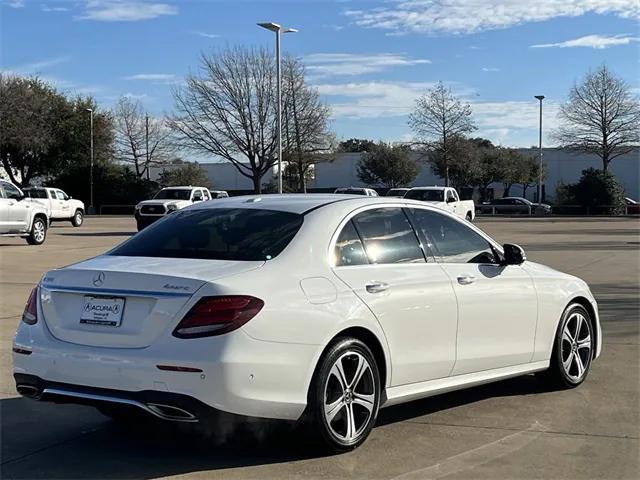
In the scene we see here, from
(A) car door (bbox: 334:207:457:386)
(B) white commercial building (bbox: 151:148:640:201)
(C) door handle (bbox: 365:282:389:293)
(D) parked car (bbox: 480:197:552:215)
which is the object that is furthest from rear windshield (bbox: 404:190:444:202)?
(B) white commercial building (bbox: 151:148:640:201)

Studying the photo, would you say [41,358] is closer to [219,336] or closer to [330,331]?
[219,336]

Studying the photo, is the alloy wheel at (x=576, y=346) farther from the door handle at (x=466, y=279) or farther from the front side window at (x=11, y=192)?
the front side window at (x=11, y=192)

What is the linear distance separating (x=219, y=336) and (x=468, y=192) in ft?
221

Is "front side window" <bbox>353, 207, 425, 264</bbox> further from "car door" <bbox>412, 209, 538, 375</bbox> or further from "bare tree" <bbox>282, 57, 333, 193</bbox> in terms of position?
"bare tree" <bbox>282, 57, 333, 193</bbox>

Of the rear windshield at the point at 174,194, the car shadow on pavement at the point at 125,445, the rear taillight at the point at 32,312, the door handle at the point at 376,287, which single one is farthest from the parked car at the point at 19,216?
the door handle at the point at 376,287

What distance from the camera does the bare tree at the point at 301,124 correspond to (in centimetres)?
5384

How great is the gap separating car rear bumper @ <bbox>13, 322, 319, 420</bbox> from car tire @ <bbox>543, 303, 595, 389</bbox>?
9.07ft

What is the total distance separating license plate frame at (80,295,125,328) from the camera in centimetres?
461

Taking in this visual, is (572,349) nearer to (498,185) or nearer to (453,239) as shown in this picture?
(453,239)

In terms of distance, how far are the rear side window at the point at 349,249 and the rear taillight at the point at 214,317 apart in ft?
2.85

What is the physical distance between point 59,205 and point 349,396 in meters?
32.6

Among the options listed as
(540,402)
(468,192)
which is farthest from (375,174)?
(540,402)

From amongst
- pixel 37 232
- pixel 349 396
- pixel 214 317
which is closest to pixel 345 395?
pixel 349 396

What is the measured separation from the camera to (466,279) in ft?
19.1
